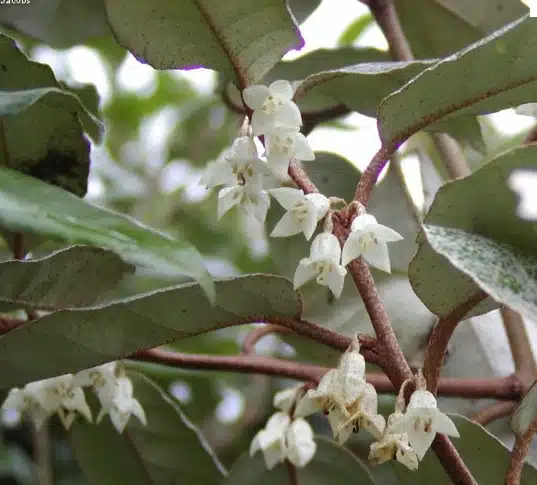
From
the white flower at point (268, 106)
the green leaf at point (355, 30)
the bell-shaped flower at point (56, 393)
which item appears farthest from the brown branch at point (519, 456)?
the green leaf at point (355, 30)

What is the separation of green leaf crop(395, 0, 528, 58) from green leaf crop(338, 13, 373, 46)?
0.50 m

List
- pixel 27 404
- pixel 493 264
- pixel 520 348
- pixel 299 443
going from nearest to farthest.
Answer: pixel 493 264 < pixel 299 443 < pixel 27 404 < pixel 520 348

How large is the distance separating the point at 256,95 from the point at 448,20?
0.62 m

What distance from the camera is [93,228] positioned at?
60 cm

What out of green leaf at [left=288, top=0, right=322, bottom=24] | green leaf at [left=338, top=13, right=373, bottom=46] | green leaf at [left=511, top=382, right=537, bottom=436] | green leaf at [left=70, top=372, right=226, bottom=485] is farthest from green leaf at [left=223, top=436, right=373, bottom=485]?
green leaf at [left=338, top=13, right=373, bottom=46]

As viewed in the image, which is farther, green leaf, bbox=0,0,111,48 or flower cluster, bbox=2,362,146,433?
green leaf, bbox=0,0,111,48

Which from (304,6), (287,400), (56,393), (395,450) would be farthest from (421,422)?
(304,6)

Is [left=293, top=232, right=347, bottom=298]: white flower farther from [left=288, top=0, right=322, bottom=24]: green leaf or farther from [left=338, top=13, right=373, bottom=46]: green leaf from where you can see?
[left=338, top=13, right=373, bottom=46]: green leaf

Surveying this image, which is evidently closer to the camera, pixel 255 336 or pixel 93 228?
pixel 93 228

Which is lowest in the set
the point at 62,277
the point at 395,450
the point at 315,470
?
the point at 315,470

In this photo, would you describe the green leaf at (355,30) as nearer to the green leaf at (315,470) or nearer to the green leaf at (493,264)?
the green leaf at (315,470)

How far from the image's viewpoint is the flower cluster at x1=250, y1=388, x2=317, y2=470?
0.83m

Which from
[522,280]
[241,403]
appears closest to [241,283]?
[522,280]

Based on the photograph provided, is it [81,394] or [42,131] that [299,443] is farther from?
[42,131]
